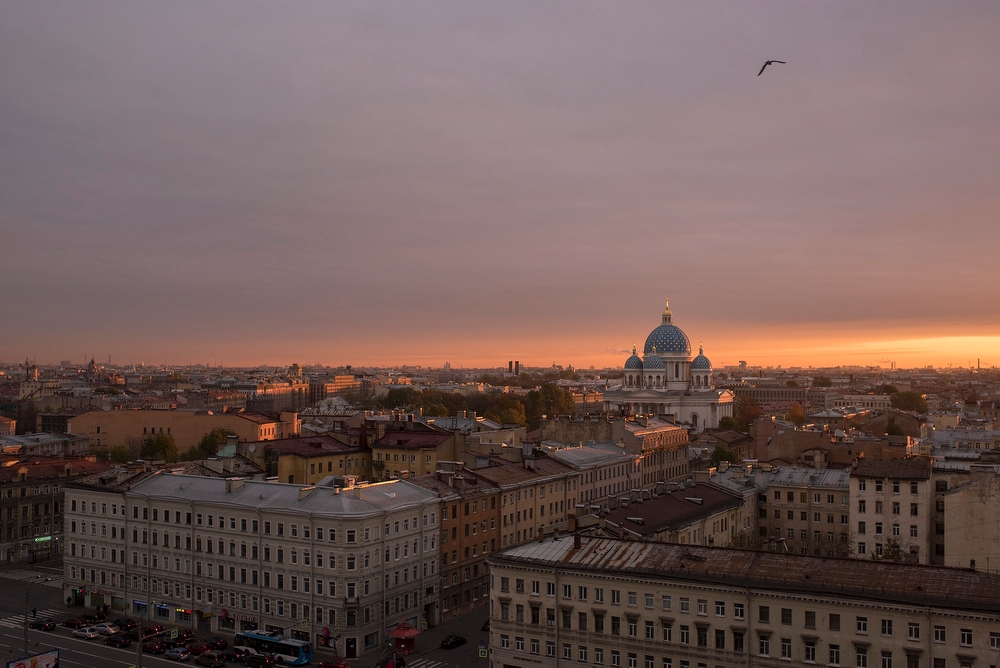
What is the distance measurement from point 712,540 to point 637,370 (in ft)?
436

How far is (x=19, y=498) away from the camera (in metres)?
79.6

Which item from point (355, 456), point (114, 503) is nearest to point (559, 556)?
point (114, 503)

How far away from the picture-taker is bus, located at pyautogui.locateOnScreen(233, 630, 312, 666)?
52312 mm

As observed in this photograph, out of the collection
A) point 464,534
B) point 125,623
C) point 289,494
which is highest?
point 289,494

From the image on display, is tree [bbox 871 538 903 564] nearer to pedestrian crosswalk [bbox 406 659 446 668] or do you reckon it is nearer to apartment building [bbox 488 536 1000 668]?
apartment building [bbox 488 536 1000 668]

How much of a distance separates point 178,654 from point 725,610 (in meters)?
30.9

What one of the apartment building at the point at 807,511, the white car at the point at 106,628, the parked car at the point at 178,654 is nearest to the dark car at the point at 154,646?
the parked car at the point at 178,654

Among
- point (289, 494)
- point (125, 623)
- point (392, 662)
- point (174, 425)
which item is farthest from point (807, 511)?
point (174, 425)

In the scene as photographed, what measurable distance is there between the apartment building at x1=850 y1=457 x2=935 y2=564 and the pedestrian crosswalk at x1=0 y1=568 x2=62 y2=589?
58.2 meters

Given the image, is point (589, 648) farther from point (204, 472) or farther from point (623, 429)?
point (623, 429)

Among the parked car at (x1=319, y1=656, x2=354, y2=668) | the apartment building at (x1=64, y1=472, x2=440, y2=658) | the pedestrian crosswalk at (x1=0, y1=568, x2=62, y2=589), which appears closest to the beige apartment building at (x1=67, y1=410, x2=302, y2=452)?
the pedestrian crosswalk at (x1=0, y1=568, x2=62, y2=589)

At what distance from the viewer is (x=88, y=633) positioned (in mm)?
57062

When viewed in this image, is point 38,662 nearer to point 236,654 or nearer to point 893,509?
point 236,654

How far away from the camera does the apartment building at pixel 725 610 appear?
125 feet
